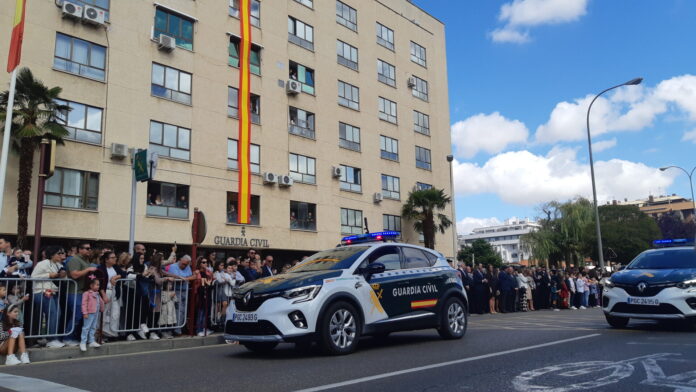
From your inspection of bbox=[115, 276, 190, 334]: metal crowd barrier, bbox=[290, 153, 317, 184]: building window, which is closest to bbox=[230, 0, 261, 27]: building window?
bbox=[290, 153, 317, 184]: building window

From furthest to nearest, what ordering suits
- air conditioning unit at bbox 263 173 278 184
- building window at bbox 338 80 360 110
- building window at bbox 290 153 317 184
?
building window at bbox 338 80 360 110, building window at bbox 290 153 317 184, air conditioning unit at bbox 263 173 278 184

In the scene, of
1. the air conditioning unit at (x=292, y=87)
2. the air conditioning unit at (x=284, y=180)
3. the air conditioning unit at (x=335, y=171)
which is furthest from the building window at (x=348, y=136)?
the air conditioning unit at (x=284, y=180)

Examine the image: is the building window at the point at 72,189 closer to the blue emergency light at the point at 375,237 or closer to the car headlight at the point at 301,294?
the blue emergency light at the point at 375,237

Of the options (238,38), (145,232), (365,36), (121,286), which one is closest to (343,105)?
(365,36)

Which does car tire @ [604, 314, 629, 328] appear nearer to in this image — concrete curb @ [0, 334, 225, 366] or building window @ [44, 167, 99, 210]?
concrete curb @ [0, 334, 225, 366]

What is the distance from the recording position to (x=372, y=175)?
37.0 meters

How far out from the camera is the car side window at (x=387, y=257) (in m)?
9.10

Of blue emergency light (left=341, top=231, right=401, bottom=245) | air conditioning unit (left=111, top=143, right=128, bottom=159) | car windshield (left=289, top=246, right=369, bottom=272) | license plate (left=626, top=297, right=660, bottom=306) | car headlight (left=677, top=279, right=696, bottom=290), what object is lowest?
license plate (left=626, top=297, right=660, bottom=306)

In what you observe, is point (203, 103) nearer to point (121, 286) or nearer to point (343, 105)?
point (343, 105)

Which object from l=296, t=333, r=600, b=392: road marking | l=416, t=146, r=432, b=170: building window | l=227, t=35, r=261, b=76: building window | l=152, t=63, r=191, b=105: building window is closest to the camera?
l=296, t=333, r=600, b=392: road marking

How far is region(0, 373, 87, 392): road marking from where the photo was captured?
19.3ft

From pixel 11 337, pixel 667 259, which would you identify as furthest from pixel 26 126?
pixel 667 259

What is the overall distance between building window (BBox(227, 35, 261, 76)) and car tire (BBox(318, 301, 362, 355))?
23.5 meters

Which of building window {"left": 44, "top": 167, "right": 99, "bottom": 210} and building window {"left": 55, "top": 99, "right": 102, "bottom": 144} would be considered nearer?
building window {"left": 44, "top": 167, "right": 99, "bottom": 210}
